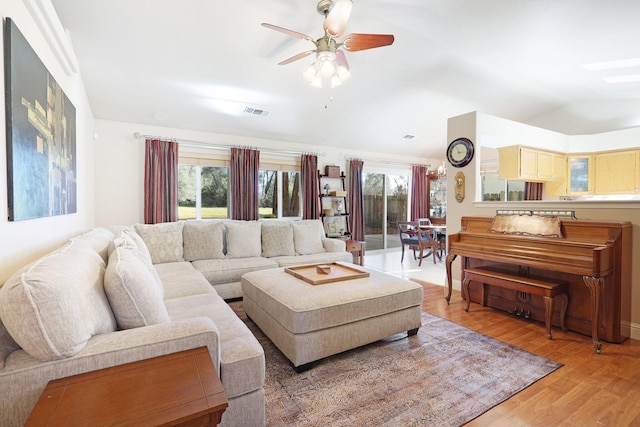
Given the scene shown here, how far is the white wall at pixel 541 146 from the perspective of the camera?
256 centimetres

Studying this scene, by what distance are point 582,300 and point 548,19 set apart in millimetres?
2559

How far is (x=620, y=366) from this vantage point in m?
2.13

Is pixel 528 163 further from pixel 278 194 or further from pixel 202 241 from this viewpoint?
pixel 202 241

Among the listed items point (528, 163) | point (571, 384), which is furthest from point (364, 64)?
point (571, 384)

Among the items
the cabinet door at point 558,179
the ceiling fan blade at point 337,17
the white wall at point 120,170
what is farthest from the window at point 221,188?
the cabinet door at point 558,179

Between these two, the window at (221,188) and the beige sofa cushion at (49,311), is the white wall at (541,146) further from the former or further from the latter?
the beige sofa cushion at (49,311)

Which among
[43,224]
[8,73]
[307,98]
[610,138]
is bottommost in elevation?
[43,224]

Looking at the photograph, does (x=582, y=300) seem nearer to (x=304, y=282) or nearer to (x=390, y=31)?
(x=304, y=282)

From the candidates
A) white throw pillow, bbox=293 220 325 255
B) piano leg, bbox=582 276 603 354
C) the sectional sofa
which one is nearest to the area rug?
the sectional sofa

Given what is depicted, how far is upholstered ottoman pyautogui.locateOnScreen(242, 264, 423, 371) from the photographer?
6.66ft

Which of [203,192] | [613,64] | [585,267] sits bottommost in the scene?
[585,267]

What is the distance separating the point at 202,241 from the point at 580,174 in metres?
6.04

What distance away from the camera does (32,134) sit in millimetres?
1509

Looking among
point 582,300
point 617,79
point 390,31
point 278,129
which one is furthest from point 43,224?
point 617,79
